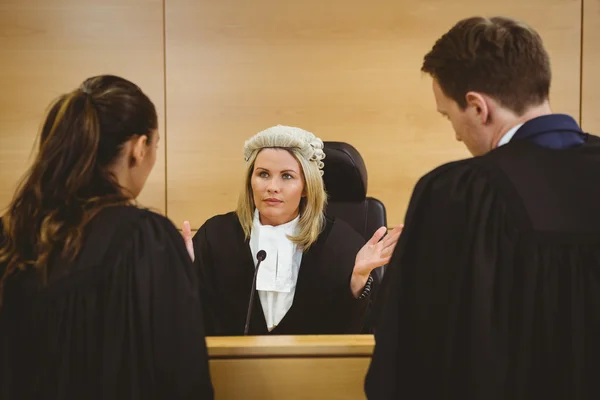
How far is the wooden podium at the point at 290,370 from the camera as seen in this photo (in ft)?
5.08

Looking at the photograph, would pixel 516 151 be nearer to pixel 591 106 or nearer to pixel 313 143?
pixel 313 143

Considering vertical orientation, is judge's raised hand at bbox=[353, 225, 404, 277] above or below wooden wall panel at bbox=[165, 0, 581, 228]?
below

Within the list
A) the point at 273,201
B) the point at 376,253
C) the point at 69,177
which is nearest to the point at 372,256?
the point at 376,253

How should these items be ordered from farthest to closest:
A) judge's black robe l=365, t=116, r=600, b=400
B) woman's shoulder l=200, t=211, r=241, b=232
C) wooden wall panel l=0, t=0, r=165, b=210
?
wooden wall panel l=0, t=0, r=165, b=210 → woman's shoulder l=200, t=211, r=241, b=232 → judge's black robe l=365, t=116, r=600, b=400

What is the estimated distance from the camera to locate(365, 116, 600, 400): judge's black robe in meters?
1.24

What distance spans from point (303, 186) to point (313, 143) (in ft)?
0.55

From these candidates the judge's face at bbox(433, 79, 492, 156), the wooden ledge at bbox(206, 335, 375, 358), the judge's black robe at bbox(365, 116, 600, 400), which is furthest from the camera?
the wooden ledge at bbox(206, 335, 375, 358)

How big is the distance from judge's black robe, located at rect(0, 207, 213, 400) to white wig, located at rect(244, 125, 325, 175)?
1254 millimetres

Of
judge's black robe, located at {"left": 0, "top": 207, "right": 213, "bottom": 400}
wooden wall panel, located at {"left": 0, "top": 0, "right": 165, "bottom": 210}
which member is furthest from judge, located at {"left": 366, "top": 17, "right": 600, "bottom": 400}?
wooden wall panel, located at {"left": 0, "top": 0, "right": 165, "bottom": 210}

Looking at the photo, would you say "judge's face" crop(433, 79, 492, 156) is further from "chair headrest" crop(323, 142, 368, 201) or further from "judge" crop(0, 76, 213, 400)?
"chair headrest" crop(323, 142, 368, 201)

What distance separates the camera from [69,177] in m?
1.31

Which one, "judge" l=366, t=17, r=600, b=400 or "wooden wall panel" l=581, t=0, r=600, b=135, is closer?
"judge" l=366, t=17, r=600, b=400

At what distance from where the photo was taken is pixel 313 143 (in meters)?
2.56

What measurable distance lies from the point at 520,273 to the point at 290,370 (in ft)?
1.93
